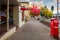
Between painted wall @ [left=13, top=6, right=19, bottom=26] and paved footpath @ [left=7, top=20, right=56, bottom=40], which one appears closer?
paved footpath @ [left=7, top=20, right=56, bottom=40]

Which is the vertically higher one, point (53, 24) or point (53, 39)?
point (53, 24)

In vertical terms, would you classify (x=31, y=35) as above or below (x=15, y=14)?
below

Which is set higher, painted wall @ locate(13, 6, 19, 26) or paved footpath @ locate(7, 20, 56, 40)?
painted wall @ locate(13, 6, 19, 26)

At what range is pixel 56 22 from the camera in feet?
48.5

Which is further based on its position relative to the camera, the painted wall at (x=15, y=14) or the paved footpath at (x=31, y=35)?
the painted wall at (x=15, y=14)

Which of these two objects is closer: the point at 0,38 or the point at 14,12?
the point at 0,38

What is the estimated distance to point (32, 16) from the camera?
9875 centimetres

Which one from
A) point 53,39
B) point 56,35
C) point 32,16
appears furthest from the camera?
point 32,16

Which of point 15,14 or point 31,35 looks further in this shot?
point 15,14

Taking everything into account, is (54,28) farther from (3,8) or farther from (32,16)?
(32,16)

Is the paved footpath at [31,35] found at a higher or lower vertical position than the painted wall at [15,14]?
lower

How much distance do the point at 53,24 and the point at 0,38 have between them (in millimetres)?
5098

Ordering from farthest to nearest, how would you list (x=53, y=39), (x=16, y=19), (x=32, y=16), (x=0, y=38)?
(x=32, y=16) → (x=16, y=19) → (x=53, y=39) → (x=0, y=38)

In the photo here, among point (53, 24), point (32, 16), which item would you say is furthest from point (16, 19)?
point (32, 16)
